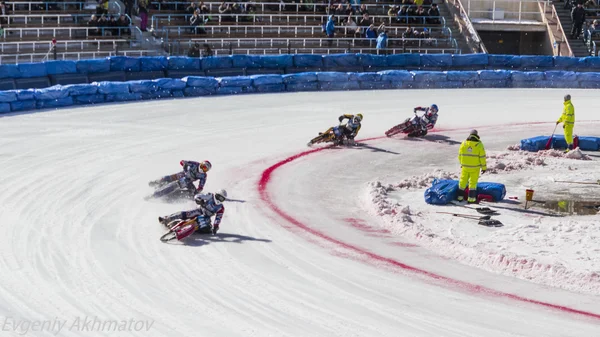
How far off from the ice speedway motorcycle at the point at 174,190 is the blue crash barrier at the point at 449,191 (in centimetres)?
446

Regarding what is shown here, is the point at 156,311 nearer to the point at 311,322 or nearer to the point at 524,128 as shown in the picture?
the point at 311,322

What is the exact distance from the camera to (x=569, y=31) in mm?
43906

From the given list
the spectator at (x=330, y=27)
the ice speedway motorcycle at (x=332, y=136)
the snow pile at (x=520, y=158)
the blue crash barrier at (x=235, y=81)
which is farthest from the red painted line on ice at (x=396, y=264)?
the spectator at (x=330, y=27)

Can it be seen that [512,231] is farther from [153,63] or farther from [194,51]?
[194,51]

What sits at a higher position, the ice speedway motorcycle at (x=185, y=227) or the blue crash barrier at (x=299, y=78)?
the blue crash barrier at (x=299, y=78)

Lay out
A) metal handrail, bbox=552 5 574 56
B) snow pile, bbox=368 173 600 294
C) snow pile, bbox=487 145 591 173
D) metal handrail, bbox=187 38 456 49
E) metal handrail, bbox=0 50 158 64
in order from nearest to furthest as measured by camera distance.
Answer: snow pile, bbox=368 173 600 294
snow pile, bbox=487 145 591 173
metal handrail, bbox=0 50 158 64
metal handrail, bbox=187 38 456 49
metal handrail, bbox=552 5 574 56

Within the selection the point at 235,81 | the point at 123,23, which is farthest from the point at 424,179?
the point at 123,23

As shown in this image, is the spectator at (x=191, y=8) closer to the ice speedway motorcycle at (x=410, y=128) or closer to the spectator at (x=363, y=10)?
the spectator at (x=363, y=10)

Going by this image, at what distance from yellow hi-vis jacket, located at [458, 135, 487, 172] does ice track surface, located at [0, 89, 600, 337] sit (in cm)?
210

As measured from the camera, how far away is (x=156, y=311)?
11008 millimetres

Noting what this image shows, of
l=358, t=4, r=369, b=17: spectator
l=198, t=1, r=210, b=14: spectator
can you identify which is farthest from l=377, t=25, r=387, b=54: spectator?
l=198, t=1, r=210, b=14: spectator

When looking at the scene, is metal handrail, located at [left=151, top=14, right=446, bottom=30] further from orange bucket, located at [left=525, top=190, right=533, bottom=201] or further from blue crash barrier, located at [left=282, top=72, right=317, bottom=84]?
orange bucket, located at [left=525, top=190, right=533, bottom=201]

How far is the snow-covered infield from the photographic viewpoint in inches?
507

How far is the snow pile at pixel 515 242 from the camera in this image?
12.7m
